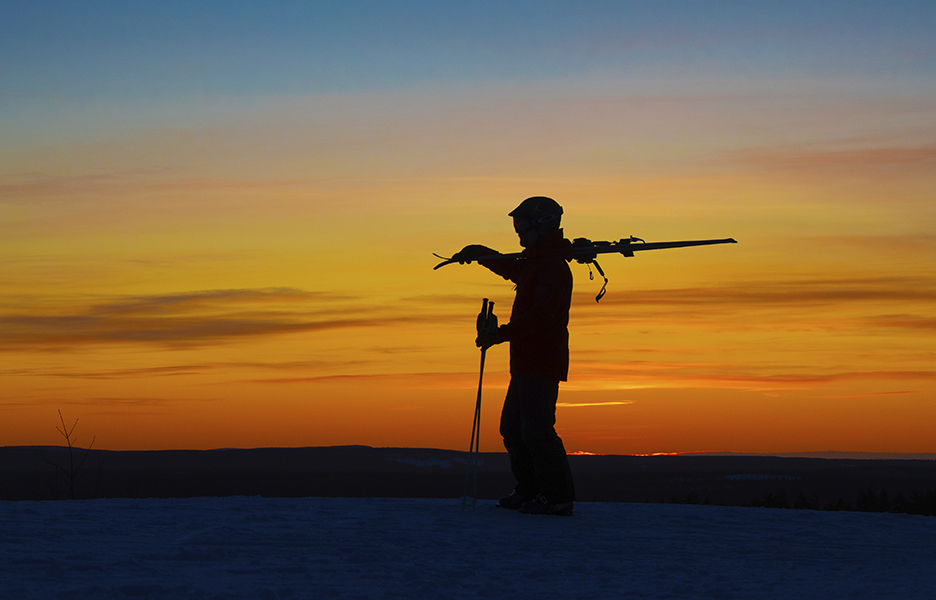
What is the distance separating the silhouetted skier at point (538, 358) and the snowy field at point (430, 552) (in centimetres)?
36

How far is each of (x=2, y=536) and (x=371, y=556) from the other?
2664mm

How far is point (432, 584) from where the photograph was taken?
637cm

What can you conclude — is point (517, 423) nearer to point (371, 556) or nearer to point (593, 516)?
point (593, 516)

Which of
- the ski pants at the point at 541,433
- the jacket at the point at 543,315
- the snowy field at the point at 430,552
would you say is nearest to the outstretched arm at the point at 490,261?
the jacket at the point at 543,315

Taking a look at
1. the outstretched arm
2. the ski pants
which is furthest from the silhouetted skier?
the outstretched arm

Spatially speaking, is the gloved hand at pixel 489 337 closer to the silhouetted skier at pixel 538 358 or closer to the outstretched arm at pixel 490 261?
the silhouetted skier at pixel 538 358

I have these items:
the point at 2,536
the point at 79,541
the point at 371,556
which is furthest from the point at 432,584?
the point at 2,536

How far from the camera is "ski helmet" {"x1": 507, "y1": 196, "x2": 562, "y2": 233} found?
31.2 feet

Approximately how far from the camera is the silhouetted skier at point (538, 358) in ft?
30.0

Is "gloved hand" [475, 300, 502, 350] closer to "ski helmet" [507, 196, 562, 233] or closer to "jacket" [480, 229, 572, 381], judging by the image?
"jacket" [480, 229, 572, 381]

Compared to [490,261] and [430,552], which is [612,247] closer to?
[490,261]

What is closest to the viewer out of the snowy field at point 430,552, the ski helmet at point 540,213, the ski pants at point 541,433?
the snowy field at point 430,552

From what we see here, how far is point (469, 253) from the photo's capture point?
9977 millimetres

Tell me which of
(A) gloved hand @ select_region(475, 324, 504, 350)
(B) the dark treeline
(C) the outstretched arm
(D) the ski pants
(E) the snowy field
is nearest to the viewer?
(E) the snowy field
